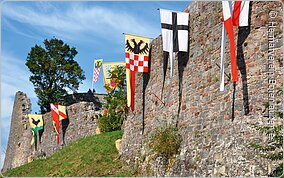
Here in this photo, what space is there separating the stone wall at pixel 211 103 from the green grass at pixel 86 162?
2.60 ft

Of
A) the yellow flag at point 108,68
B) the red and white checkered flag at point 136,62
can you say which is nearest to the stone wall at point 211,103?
the red and white checkered flag at point 136,62

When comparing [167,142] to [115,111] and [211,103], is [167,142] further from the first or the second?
[115,111]

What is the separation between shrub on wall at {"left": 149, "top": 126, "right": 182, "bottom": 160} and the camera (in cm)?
1270

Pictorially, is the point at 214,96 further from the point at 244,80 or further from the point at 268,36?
the point at 268,36

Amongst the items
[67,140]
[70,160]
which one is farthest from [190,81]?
[67,140]

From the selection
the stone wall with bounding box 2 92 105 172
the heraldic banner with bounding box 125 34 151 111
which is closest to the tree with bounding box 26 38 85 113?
the stone wall with bounding box 2 92 105 172

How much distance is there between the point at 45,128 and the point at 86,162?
11856 mm

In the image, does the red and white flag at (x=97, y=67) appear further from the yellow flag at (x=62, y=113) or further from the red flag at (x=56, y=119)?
the yellow flag at (x=62, y=113)

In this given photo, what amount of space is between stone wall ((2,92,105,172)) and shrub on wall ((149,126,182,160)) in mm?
10383

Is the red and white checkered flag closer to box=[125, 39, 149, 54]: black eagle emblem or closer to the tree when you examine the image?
box=[125, 39, 149, 54]: black eagle emblem

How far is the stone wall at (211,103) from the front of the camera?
393 inches

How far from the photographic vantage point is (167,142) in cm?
1301

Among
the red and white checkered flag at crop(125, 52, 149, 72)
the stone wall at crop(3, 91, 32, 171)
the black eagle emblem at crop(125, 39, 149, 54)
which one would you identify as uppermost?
the black eagle emblem at crop(125, 39, 149, 54)

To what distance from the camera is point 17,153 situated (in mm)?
31891
